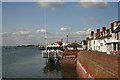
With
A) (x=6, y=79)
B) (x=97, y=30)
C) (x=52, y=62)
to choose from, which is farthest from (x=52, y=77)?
(x=97, y=30)

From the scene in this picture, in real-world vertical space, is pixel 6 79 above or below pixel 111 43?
below

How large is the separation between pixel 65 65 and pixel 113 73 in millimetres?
39854

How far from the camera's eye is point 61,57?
65.4m

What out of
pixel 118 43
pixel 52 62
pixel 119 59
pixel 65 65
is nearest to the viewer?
pixel 119 59

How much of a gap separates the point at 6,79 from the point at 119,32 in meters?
21.3

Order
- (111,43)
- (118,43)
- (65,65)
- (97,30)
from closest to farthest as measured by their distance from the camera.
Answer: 1. (118,43)
2. (111,43)
3. (65,65)
4. (97,30)

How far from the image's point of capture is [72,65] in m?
59.3

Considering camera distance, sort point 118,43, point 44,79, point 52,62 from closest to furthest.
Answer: point 44,79
point 118,43
point 52,62

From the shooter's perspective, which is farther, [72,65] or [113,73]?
[72,65]

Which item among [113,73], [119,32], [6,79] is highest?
[119,32]

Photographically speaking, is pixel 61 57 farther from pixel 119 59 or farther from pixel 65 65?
pixel 119 59

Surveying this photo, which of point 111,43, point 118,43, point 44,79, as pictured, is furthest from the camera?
point 111,43

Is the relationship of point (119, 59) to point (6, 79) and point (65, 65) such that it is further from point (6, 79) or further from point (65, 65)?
point (65, 65)

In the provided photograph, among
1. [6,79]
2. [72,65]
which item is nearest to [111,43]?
[72,65]
